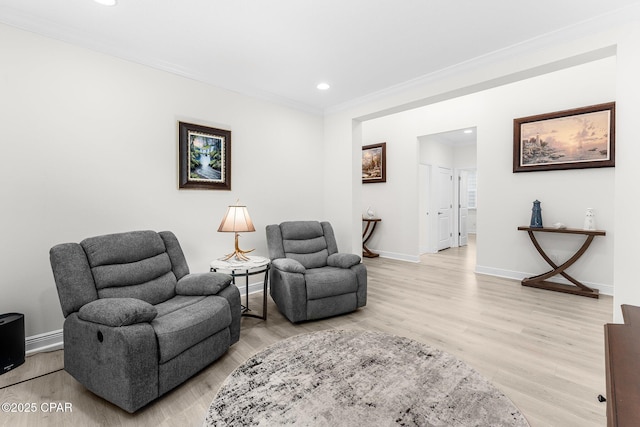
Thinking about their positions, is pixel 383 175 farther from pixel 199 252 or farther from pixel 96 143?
pixel 96 143

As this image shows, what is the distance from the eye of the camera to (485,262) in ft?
15.6

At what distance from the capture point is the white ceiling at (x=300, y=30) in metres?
2.20

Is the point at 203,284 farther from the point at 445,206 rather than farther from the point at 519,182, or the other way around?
the point at 445,206

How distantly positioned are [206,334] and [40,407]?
3.15 feet

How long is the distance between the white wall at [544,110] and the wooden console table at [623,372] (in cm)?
179

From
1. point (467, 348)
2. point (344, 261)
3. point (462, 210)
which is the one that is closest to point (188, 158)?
point (344, 261)

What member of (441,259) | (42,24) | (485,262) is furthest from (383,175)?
(42,24)

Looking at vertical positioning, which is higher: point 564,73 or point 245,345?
point 564,73

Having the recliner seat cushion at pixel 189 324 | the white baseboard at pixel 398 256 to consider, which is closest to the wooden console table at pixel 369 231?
the white baseboard at pixel 398 256

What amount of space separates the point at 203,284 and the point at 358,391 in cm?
160

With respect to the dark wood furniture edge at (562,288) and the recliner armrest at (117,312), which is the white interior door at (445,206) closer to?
the dark wood furniture edge at (562,288)

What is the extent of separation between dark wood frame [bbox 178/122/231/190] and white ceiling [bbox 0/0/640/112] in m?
0.57

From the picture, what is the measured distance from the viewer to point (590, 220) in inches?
147

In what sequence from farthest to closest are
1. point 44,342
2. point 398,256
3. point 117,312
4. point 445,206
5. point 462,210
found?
point 462,210
point 445,206
point 398,256
point 44,342
point 117,312
